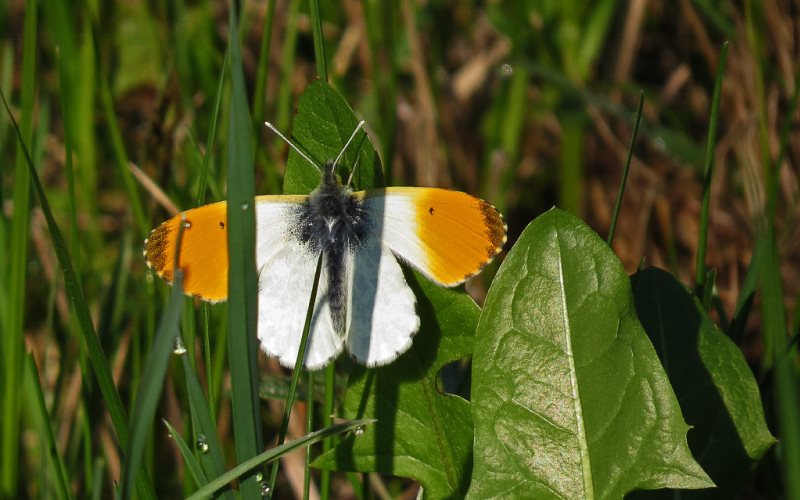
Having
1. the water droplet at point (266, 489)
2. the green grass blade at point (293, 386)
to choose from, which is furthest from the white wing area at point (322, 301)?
the water droplet at point (266, 489)

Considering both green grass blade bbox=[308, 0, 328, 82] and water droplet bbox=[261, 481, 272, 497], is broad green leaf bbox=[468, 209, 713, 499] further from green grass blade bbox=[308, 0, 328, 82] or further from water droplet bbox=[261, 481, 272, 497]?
green grass blade bbox=[308, 0, 328, 82]

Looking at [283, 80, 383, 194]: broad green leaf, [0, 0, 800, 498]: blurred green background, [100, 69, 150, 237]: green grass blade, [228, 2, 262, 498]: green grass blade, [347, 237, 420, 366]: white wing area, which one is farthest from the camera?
[0, 0, 800, 498]: blurred green background

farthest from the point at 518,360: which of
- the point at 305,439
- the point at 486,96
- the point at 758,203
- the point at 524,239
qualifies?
the point at 486,96

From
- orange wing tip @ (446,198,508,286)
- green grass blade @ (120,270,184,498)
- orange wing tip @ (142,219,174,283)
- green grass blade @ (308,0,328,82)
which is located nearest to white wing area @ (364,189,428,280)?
orange wing tip @ (446,198,508,286)

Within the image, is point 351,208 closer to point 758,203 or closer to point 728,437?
point 728,437

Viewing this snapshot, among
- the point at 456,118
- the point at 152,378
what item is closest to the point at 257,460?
the point at 152,378

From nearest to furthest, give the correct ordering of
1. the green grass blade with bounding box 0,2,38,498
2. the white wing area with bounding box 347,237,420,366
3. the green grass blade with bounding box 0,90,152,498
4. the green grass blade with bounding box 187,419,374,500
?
the green grass blade with bounding box 187,419,374,500 < the green grass blade with bounding box 0,90,152,498 < the white wing area with bounding box 347,237,420,366 < the green grass blade with bounding box 0,2,38,498

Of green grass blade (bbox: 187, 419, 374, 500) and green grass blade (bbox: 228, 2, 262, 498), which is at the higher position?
green grass blade (bbox: 228, 2, 262, 498)
